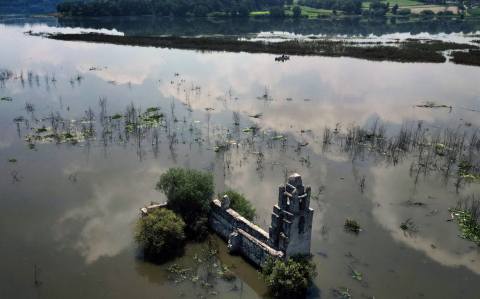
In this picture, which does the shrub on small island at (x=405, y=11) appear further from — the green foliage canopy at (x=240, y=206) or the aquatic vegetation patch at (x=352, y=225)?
the green foliage canopy at (x=240, y=206)

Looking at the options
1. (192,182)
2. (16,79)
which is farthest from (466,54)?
(16,79)

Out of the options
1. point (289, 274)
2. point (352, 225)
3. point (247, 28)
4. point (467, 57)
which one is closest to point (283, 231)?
point (289, 274)

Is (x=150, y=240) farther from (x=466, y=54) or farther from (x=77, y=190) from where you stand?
(x=466, y=54)

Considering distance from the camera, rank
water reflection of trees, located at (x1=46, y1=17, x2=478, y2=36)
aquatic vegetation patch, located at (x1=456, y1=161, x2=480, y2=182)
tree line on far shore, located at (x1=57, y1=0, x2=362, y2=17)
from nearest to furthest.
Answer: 1. aquatic vegetation patch, located at (x1=456, y1=161, x2=480, y2=182)
2. water reflection of trees, located at (x1=46, y1=17, x2=478, y2=36)
3. tree line on far shore, located at (x1=57, y1=0, x2=362, y2=17)

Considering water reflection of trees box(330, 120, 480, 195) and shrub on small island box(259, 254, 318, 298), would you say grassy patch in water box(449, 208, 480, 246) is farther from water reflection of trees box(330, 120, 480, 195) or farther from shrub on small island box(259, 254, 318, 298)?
shrub on small island box(259, 254, 318, 298)

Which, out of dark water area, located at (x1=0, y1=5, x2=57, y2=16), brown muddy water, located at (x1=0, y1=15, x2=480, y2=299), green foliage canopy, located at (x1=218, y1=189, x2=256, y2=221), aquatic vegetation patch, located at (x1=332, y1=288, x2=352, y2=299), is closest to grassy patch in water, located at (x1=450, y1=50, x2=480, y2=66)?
brown muddy water, located at (x1=0, y1=15, x2=480, y2=299)

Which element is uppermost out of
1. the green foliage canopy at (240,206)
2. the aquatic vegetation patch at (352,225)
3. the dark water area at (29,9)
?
the dark water area at (29,9)

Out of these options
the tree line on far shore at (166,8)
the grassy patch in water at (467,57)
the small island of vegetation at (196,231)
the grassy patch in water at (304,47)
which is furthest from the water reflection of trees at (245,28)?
the small island of vegetation at (196,231)

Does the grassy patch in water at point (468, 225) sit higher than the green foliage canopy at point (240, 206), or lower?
lower
